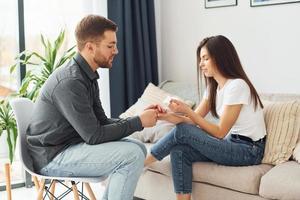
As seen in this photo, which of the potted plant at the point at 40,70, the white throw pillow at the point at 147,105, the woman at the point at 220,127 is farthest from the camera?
the potted plant at the point at 40,70

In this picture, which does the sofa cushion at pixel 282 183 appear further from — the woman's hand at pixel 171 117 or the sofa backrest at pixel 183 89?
the sofa backrest at pixel 183 89

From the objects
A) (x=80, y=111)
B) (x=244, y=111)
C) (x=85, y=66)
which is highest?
(x=85, y=66)

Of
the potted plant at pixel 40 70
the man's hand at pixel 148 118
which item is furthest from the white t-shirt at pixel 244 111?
the potted plant at pixel 40 70

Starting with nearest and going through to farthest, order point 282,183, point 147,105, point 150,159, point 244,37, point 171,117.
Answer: point 282,183, point 171,117, point 150,159, point 147,105, point 244,37

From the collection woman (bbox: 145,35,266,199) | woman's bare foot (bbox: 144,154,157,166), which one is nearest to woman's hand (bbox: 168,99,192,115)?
woman (bbox: 145,35,266,199)

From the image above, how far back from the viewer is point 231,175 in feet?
8.08

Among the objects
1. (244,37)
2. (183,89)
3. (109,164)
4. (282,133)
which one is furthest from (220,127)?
(244,37)

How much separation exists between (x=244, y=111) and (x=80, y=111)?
3.12 feet

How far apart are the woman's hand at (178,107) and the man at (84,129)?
301 mm

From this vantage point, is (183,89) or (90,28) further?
(183,89)

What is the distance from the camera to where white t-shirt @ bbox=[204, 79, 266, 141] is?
249 centimetres

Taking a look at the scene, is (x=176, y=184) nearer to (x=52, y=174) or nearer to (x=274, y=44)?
(x=52, y=174)

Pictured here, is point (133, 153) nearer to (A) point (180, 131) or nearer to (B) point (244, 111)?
(A) point (180, 131)

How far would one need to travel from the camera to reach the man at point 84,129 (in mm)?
2150
